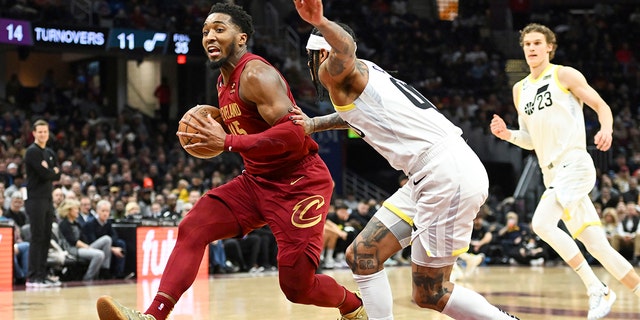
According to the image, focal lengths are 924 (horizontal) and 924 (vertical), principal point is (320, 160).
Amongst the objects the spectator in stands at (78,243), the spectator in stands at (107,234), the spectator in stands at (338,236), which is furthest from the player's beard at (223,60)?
the spectator in stands at (338,236)

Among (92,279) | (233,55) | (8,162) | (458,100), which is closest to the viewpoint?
(233,55)

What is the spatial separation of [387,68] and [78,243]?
14.2 metres

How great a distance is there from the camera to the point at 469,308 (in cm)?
463

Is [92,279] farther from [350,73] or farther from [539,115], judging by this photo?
[350,73]

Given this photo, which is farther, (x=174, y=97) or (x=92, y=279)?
(x=174, y=97)

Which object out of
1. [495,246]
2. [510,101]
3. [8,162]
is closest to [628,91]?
[510,101]

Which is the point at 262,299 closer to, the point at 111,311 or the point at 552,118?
the point at 552,118

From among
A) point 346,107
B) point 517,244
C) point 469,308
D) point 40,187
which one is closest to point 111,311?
point 346,107

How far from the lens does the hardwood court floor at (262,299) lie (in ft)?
24.6

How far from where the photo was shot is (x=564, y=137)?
736 cm

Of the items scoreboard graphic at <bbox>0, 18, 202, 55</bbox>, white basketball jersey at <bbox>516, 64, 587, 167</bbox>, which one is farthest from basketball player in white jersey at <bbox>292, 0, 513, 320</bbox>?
scoreboard graphic at <bbox>0, 18, 202, 55</bbox>

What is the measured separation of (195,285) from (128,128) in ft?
34.7

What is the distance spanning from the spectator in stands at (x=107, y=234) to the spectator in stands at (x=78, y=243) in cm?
10

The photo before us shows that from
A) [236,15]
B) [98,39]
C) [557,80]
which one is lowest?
[557,80]
